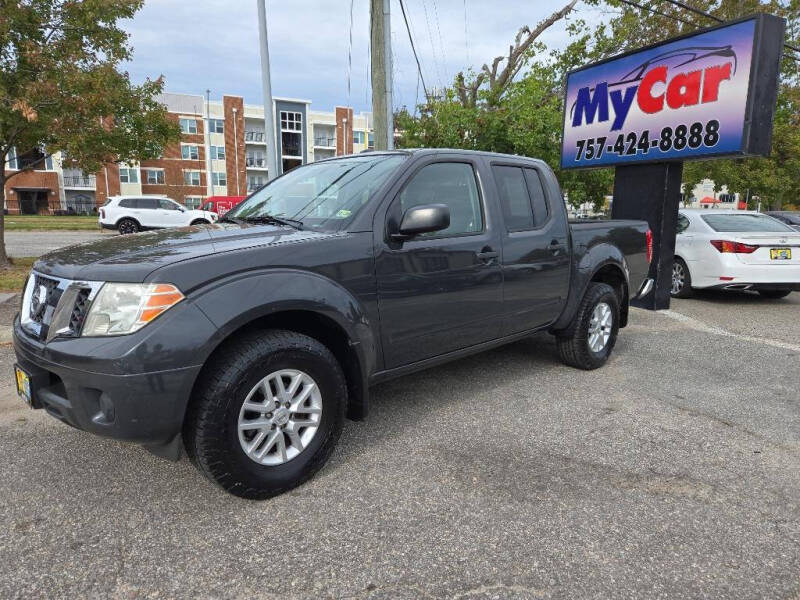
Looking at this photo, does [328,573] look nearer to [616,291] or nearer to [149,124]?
[616,291]

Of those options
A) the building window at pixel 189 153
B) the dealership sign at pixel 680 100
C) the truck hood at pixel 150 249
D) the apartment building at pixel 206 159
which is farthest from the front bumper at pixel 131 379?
the building window at pixel 189 153

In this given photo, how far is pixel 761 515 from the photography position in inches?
103

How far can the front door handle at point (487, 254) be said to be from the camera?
366 centimetres

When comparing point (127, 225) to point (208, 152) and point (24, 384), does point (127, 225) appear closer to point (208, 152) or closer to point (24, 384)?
point (24, 384)

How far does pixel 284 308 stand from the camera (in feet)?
8.55

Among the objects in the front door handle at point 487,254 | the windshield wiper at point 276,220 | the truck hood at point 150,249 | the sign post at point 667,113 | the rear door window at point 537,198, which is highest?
Result: the sign post at point 667,113

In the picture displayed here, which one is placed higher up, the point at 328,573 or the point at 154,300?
the point at 154,300

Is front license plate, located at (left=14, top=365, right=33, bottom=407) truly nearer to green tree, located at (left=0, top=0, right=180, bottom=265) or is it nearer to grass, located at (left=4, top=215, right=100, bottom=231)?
green tree, located at (left=0, top=0, right=180, bottom=265)

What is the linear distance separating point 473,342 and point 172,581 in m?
2.28

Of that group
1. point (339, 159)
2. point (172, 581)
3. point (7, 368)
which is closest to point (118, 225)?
point (7, 368)

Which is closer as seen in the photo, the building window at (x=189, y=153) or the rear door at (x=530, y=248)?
the rear door at (x=530, y=248)

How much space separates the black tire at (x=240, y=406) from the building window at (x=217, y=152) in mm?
57785

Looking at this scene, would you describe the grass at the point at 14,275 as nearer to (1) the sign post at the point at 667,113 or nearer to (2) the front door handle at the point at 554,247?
(2) the front door handle at the point at 554,247

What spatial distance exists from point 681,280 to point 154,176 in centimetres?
5284
